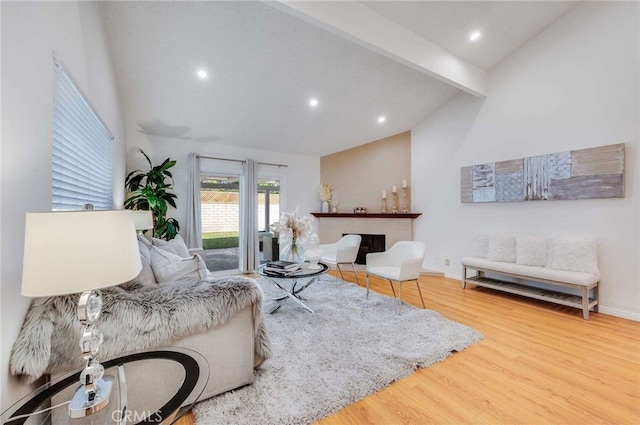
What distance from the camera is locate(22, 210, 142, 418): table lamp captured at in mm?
748

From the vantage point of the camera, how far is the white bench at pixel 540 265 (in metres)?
2.97

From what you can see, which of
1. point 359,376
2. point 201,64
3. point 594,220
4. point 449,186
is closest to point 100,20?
point 201,64

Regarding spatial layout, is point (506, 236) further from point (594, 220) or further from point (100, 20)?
point (100, 20)

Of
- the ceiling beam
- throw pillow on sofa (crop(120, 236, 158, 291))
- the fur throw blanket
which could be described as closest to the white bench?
the ceiling beam

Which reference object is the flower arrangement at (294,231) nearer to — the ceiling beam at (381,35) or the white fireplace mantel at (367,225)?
the ceiling beam at (381,35)

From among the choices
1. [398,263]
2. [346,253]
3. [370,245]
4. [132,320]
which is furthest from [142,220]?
[370,245]

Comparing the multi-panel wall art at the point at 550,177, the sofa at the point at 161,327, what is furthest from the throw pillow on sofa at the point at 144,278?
the multi-panel wall art at the point at 550,177

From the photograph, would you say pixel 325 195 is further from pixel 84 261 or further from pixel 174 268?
pixel 84 261

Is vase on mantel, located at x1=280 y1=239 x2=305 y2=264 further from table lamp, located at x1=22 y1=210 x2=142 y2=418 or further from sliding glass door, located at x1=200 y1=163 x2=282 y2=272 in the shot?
table lamp, located at x1=22 y1=210 x2=142 y2=418

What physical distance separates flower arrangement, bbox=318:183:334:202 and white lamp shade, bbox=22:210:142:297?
530cm

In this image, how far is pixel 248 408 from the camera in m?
1.57

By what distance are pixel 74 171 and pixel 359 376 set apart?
2.51 meters

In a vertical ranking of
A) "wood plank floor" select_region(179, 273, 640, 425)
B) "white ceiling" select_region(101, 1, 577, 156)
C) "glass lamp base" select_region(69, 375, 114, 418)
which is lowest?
"wood plank floor" select_region(179, 273, 640, 425)

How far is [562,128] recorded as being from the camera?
11.0ft
